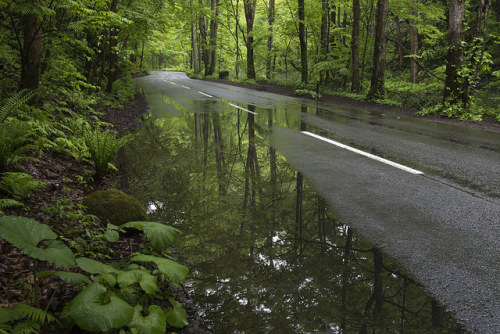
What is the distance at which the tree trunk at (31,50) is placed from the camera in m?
7.23

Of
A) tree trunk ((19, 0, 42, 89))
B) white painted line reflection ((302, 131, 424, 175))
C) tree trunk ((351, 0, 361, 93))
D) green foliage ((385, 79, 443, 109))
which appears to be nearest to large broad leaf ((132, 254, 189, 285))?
white painted line reflection ((302, 131, 424, 175))

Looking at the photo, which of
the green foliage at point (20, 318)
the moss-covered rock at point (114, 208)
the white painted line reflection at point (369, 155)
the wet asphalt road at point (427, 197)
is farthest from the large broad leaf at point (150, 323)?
the white painted line reflection at point (369, 155)

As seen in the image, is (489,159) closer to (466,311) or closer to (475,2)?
(466,311)

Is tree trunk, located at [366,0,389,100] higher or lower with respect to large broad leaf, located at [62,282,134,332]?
higher

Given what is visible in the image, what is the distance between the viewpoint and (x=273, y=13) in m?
27.3

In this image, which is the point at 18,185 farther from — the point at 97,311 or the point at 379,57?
the point at 379,57

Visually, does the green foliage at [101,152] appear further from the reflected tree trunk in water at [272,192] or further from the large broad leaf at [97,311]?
the large broad leaf at [97,311]

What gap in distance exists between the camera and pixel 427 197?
4.38 metres

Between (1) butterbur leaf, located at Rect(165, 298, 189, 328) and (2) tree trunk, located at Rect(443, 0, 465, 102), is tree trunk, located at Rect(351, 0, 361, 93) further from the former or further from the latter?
(1) butterbur leaf, located at Rect(165, 298, 189, 328)

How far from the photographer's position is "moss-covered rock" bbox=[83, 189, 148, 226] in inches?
149

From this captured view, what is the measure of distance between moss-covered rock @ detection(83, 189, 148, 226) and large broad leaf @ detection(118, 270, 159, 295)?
62.2 inches

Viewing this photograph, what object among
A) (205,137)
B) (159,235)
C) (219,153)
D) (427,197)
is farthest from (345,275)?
(205,137)

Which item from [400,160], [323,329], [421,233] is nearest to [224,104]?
[400,160]

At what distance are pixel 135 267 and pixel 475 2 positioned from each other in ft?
91.9
